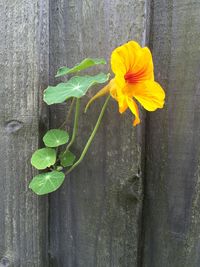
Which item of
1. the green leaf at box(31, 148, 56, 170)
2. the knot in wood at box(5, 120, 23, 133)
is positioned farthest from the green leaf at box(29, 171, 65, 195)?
the knot in wood at box(5, 120, 23, 133)

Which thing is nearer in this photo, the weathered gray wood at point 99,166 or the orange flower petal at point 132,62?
the orange flower petal at point 132,62

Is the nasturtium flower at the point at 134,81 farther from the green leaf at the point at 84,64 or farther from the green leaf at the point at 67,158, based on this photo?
the green leaf at the point at 67,158

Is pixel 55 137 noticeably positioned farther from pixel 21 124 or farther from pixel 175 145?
pixel 175 145

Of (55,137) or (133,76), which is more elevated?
(133,76)

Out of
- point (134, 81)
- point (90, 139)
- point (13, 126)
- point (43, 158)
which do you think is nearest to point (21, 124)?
point (13, 126)

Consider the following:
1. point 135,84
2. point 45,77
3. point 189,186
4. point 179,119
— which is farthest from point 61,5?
point 189,186

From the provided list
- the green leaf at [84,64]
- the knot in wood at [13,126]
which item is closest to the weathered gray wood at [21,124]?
the knot in wood at [13,126]
